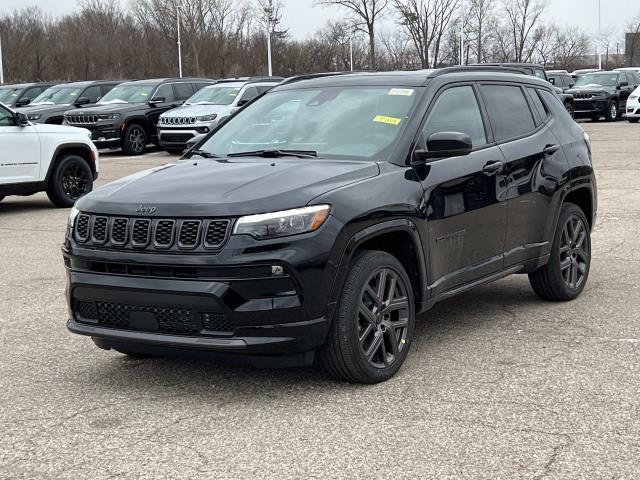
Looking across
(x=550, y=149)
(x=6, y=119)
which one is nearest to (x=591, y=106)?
(x=6, y=119)

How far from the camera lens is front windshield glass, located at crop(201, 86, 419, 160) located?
551cm

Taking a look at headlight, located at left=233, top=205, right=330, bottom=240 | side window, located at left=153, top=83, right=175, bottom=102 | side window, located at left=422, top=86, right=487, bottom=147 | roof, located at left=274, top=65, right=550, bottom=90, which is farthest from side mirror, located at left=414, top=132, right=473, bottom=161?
side window, located at left=153, top=83, right=175, bottom=102

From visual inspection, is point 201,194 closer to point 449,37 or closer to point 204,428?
point 204,428

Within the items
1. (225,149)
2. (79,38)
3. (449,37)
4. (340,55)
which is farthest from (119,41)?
(225,149)

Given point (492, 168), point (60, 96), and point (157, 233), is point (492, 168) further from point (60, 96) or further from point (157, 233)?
point (60, 96)

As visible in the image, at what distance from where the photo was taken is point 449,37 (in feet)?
226

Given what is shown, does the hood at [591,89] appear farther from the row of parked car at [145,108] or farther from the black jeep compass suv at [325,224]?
the black jeep compass suv at [325,224]

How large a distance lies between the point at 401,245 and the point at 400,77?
1230mm

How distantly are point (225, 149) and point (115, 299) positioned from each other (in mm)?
1590

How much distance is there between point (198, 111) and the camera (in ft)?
74.0

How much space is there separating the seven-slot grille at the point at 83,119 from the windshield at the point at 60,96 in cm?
215

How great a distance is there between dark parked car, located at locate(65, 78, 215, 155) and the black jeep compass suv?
17.1 m

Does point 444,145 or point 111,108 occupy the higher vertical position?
point 111,108

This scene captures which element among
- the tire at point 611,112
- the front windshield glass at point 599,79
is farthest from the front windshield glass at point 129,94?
the front windshield glass at point 599,79
